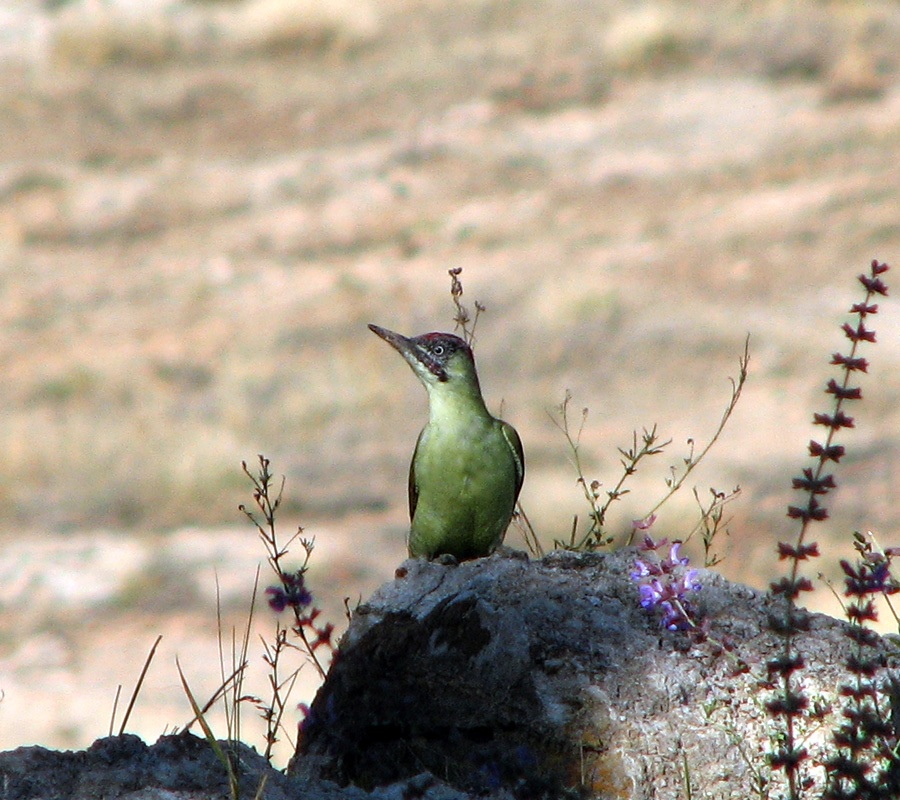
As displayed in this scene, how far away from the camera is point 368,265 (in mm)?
9711

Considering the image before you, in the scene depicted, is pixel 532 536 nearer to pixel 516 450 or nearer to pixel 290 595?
pixel 516 450

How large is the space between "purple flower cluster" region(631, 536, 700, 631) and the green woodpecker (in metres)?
1.51

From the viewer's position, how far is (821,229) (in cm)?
923

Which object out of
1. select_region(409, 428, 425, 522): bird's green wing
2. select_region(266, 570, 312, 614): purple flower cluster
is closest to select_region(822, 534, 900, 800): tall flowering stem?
select_region(266, 570, 312, 614): purple flower cluster

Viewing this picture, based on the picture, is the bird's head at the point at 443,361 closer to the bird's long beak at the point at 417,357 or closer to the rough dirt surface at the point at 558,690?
the bird's long beak at the point at 417,357

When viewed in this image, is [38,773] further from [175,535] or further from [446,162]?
[446,162]

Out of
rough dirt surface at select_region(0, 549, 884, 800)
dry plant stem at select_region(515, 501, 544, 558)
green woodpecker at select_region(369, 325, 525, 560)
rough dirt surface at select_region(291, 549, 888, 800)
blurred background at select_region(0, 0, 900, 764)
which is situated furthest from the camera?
blurred background at select_region(0, 0, 900, 764)

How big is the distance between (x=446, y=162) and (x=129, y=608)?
12.2 ft

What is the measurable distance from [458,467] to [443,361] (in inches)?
19.6

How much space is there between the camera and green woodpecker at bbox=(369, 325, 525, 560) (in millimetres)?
5398

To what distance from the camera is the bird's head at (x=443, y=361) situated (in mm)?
5648

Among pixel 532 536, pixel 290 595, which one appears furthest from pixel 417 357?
pixel 290 595

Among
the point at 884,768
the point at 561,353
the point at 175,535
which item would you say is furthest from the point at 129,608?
the point at 884,768

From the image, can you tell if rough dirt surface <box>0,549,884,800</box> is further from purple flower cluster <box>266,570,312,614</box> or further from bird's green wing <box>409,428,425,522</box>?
bird's green wing <box>409,428,425,522</box>
